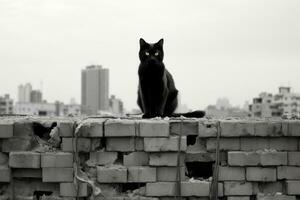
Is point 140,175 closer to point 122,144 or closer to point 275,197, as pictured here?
point 122,144

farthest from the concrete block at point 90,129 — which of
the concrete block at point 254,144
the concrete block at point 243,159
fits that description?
the concrete block at point 254,144

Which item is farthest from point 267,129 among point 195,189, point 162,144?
point 162,144

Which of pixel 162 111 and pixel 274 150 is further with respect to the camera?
pixel 162 111

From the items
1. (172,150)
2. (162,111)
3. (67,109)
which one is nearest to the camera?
(172,150)

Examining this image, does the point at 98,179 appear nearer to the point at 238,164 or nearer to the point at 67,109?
the point at 238,164

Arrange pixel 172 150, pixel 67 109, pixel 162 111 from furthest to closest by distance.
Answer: pixel 67 109 < pixel 162 111 < pixel 172 150

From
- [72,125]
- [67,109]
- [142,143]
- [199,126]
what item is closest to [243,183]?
[199,126]

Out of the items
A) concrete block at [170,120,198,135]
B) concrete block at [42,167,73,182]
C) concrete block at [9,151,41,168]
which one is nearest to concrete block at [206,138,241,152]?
concrete block at [170,120,198,135]

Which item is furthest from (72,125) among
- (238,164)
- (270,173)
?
(270,173)

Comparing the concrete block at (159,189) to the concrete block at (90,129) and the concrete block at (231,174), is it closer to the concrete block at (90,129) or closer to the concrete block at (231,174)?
the concrete block at (231,174)

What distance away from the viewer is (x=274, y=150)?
479 cm

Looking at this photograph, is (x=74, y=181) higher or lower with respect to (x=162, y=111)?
lower

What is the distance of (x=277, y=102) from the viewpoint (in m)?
70.2

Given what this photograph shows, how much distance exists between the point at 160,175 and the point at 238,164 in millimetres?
823
